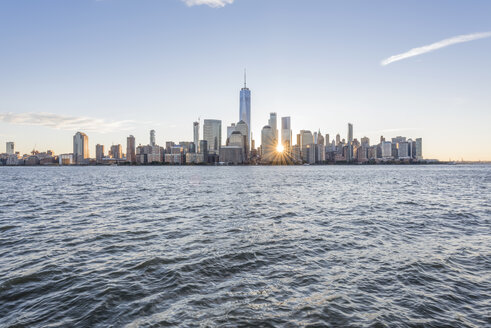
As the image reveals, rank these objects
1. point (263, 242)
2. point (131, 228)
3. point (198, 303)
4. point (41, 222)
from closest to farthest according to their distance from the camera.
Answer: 1. point (198, 303)
2. point (263, 242)
3. point (131, 228)
4. point (41, 222)

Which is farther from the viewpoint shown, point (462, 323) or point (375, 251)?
point (375, 251)

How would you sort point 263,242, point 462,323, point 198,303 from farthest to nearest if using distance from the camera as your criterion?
1. point 263,242
2. point 198,303
3. point 462,323

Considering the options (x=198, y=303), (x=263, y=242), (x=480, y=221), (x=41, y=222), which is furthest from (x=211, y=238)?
(x=480, y=221)

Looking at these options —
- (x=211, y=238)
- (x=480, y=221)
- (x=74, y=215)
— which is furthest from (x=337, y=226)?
(x=74, y=215)

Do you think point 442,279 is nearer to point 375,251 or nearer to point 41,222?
point 375,251

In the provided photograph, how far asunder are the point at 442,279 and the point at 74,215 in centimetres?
3357

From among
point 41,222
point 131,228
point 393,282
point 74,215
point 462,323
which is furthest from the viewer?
point 74,215

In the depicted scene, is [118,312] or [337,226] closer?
[118,312]

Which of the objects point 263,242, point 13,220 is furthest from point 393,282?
point 13,220

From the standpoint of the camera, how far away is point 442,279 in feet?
46.6

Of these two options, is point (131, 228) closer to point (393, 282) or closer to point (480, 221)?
point (393, 282)

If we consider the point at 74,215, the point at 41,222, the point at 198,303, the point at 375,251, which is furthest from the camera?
the point at 74,215

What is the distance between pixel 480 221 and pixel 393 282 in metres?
22.6

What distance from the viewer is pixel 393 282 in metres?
13.7
